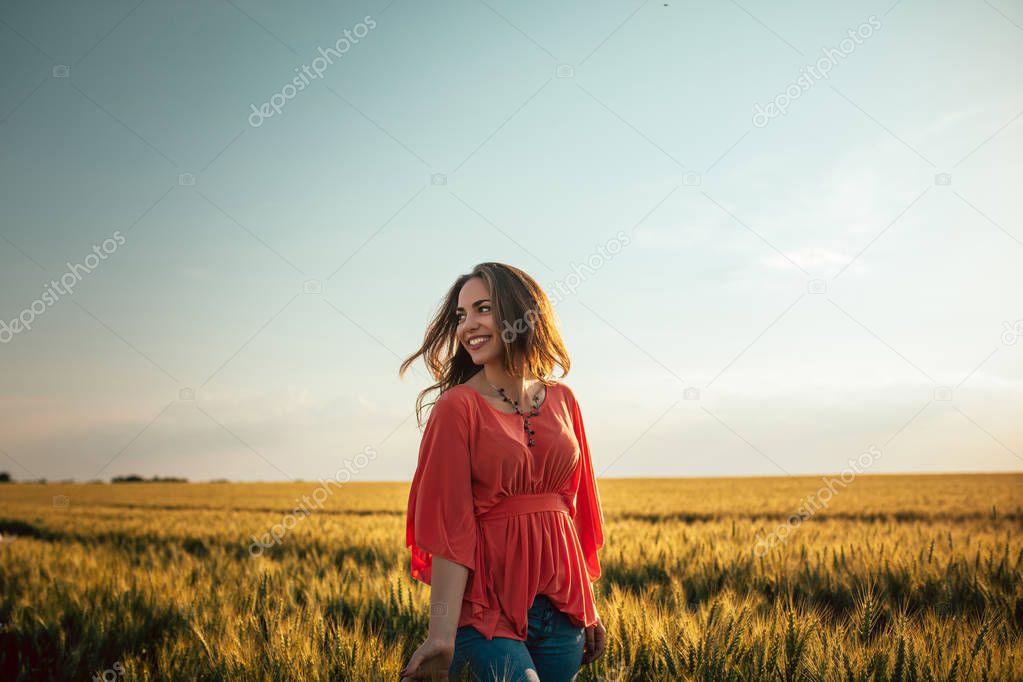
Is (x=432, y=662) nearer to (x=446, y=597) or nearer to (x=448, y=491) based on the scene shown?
(x=446, y=597)

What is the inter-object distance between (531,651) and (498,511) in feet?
1.42

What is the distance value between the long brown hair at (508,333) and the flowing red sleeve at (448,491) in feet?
1.01

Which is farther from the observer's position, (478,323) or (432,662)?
(478,323)

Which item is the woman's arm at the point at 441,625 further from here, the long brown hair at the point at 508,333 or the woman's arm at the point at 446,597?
the long brown hair at the point at 508,333

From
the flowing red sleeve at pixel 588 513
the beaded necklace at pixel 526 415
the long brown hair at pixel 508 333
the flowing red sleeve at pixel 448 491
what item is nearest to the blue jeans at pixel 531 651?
the flowing red sleeve at pixel 448 491

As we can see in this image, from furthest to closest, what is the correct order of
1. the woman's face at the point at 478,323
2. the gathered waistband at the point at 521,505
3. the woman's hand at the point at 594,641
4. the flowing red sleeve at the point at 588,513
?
the flowing red sleeve at the point at 588,513
the woman's hand at the point at 594,641
the woman's face at the point at 478,323
the gathered waistband at the point at 521,505

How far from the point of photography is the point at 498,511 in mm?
2104

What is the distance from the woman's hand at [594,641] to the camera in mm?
2320

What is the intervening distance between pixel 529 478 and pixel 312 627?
1.96m

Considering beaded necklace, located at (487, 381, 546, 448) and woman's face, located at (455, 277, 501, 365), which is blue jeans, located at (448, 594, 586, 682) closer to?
beaded necklace, located at (487, 381, 546, 448)

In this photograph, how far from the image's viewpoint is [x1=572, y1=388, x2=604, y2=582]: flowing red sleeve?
252 cm

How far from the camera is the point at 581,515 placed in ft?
8.37

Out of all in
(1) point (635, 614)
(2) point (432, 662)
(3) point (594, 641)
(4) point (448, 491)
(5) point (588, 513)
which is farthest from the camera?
(1) point (635, 614)

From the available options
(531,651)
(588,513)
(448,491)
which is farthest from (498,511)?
(588,513)
